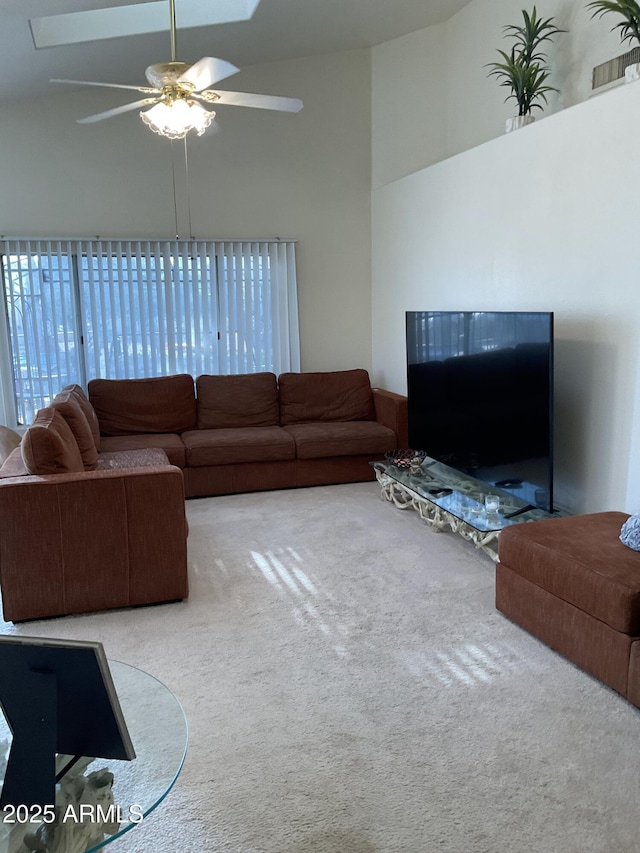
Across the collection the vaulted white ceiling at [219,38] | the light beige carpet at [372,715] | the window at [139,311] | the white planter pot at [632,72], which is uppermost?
the vaulted white ceiling at [219,38]

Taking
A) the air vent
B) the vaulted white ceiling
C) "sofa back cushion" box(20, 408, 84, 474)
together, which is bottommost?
"sofa back cushion" box(20, 408, 84, 474)

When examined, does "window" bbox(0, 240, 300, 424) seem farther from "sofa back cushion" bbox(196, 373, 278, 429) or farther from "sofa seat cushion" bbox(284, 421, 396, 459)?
"sofa seat cushion" bbox(284, 421, 396, 459)

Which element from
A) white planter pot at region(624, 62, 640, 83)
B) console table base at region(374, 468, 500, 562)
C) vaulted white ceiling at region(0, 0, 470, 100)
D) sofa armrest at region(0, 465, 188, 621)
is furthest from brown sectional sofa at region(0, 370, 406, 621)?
Answer: white planter pot at region(624, 62, 640, 83)

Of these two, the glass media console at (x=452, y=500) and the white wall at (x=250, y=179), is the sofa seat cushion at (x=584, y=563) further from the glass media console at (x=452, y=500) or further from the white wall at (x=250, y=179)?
the white wall at (x=250, y=179)

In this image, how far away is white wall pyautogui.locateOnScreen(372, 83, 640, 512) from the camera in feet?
11.2

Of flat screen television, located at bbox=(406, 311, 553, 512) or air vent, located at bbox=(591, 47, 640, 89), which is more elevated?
air vent, located at bbox=(591, 47, 640, 89)

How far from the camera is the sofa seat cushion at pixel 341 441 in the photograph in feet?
17.6

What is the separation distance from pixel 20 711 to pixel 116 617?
189 cm

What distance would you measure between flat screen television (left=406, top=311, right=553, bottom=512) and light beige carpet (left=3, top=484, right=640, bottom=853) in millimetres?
562

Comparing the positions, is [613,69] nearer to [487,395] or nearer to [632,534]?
[487,395]

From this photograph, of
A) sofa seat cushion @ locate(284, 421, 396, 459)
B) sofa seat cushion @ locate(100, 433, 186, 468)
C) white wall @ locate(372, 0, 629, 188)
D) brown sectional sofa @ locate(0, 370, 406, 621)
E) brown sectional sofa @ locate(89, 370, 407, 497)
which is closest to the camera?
brown sectional sofa @ locate(0, 370, 406, 621)

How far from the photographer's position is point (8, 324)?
5570mm

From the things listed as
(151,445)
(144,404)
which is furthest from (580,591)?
(144,404)

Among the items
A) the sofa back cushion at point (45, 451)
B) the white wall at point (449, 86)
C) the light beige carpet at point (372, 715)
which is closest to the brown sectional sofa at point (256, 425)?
the light beige carpet at point (372, 715)
